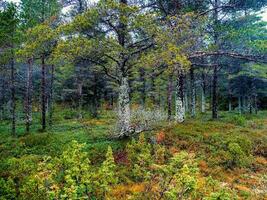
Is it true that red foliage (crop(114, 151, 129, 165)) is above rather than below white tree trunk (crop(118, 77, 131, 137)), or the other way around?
below

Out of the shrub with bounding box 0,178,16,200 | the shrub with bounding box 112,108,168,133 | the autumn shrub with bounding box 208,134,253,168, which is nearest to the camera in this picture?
the shrub with bounding box 0,178,16,200

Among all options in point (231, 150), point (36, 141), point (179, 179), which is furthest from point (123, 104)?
point (179, 179)

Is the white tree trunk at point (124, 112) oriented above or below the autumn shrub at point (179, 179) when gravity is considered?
above

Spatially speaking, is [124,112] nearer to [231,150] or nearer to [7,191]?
[231,150]

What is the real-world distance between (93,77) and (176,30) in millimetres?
21416

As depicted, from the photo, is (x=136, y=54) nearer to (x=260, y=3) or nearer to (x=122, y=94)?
(x=122, y=94)

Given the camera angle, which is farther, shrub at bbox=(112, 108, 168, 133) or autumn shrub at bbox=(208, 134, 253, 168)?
shrub at bbox=(112, 108, 168, 133)

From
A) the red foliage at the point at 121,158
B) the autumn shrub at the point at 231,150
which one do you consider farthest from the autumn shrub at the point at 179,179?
the autumn shrub at the point at 231,150

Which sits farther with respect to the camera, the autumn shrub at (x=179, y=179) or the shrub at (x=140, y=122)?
the shrub at (x=140, y=122)

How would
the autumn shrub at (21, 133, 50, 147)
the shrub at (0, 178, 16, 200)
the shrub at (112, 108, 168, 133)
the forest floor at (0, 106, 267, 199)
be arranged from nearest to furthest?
1. the shrub at (0, 178, 16, 200)
2. the forest floor at (0, 106, 267, 199)
3. the shrub at (112, 108, 168, 133)
4. the autumn shrub at (21, 133, 50, 147)

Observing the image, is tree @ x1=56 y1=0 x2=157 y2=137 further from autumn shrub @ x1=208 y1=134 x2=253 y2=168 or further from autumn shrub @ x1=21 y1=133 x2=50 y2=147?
autumn shrub @ x1=21 y1=133 x2=50 y2=147

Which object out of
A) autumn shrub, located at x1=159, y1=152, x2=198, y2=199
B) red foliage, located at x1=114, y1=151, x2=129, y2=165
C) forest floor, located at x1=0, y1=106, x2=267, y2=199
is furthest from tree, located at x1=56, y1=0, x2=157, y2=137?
autumn shrub, located at x1=159, y1=152, x2=198, y2=199

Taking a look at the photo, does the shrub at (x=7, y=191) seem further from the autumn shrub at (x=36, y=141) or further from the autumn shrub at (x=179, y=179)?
the autumn shrub at (x=36, y=141)

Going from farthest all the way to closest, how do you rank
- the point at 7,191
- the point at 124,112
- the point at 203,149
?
1. the point at 124,112
2. the point at 203,149
3. the point at 7,191
